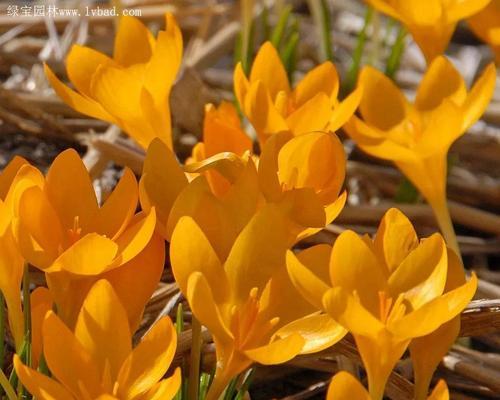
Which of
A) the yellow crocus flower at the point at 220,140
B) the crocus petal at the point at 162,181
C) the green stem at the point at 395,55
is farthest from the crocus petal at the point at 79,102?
the green stem at the point at 395,55

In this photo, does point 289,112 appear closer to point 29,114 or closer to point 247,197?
point 247,197

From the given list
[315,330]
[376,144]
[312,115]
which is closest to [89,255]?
[315,330]

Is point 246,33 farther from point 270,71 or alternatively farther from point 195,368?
point 195,368

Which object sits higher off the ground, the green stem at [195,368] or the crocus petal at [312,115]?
the crocus petal at [312,115]

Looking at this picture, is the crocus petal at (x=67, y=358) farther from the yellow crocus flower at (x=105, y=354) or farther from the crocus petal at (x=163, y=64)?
the crocus petal at (x=163, y=64)

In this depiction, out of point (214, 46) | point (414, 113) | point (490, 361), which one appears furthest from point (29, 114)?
point (490, 361)

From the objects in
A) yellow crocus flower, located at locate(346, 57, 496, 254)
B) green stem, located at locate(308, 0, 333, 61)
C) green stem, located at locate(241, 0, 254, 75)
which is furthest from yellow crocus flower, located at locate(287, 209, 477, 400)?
green stem, located at locate(308, 0, 333, 61)

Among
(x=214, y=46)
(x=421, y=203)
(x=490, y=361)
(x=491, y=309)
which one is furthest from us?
(x=214, y=46)
